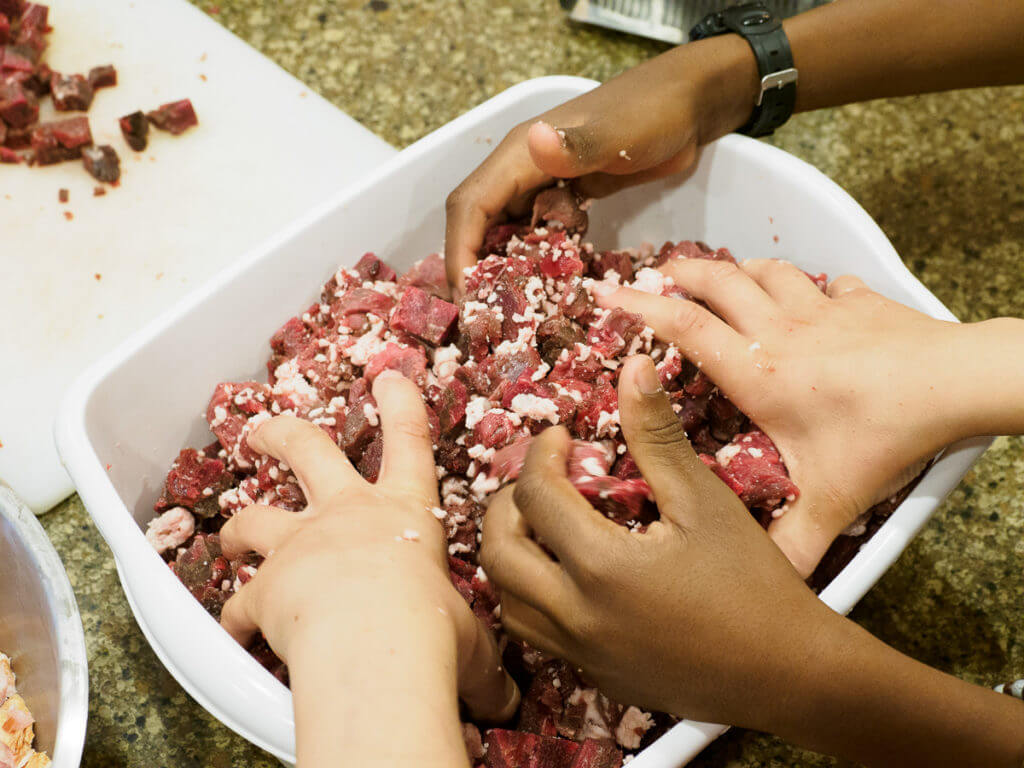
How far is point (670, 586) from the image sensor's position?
832 millimetres

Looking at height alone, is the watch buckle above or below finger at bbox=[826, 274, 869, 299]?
above

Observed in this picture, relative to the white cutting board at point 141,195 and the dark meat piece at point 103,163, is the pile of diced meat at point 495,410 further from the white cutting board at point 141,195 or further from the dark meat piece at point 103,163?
the dark meat piece at point 103,163

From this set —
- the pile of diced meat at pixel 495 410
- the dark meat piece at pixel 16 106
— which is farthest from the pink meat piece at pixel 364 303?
the dark meat piece at pixel 16 106

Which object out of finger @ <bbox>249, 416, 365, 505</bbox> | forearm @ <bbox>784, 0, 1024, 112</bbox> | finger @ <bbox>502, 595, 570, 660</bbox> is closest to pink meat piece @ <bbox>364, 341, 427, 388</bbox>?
finger @ <bbox>249, 416, 365, 505</bbox>

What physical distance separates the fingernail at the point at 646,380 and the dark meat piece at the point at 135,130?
113 centimetres

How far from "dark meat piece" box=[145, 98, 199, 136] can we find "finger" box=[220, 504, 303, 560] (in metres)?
0.86

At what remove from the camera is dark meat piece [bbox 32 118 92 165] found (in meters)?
1.52

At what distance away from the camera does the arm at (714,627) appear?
0.84 metres

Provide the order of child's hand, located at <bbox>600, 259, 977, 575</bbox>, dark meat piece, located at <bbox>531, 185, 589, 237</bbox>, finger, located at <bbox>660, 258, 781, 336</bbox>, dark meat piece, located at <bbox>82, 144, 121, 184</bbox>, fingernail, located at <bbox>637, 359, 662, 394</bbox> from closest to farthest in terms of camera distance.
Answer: fingernail, located at <bbox>637, 359, 662, 394</bbox> → child's hand, located at <bbox>600, 259, 977, 575</bbox> → finger, located at <bbox>660, 258, 781, 336</bbox> → dark meat piece, located at <bbox>531, 185, 589, 237</bbox> → dark meat piece, located at <bbox>82, 144, 121, 184</bbox>

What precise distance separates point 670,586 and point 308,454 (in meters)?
0.42

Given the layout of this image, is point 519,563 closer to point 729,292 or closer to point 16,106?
point 729,292

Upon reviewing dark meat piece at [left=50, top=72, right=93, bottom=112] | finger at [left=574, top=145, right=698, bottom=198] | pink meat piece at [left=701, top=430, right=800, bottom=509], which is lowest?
pink meat piece at [left=701, top=430, right=800, bottom=509]

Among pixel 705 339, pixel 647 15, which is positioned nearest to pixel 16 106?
pixel 647 15

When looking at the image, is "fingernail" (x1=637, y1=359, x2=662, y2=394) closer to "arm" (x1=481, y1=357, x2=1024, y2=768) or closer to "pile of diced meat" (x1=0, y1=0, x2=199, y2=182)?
"arm" (x1=481, y1=357, x2=1024, y2=768)
